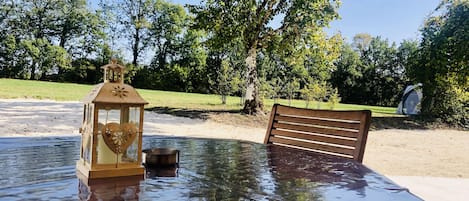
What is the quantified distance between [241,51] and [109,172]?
770 centimetres

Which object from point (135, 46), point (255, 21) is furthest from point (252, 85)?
point (135, 46)

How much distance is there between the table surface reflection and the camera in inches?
29.1

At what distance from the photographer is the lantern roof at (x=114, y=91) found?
85 centimetres

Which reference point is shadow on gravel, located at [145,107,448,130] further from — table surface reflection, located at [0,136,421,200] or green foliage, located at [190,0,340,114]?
table surface reflection, located at [0,136,421,200]

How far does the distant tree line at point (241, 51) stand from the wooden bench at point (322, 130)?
513 cm

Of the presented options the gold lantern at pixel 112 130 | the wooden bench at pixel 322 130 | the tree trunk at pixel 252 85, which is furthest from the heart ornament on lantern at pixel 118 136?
the tree trunk at pixel 252 85

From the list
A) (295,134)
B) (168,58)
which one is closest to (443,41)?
(295,134)

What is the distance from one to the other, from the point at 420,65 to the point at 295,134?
7.28m

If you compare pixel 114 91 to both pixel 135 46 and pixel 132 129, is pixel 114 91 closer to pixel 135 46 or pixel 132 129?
pixel 132 129

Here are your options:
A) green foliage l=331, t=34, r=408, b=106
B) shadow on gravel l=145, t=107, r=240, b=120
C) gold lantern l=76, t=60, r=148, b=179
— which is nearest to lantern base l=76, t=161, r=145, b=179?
gold lantern l=76, t=60, r=148, b=179

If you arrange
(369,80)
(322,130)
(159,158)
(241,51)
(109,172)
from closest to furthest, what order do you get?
(109,172) < (159,158) < (322,130) < (241,51) < (369,80)

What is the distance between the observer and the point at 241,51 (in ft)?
27.6

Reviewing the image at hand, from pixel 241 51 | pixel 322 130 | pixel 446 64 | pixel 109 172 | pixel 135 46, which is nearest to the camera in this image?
pixel 109 172

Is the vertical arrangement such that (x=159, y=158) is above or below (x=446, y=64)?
below
